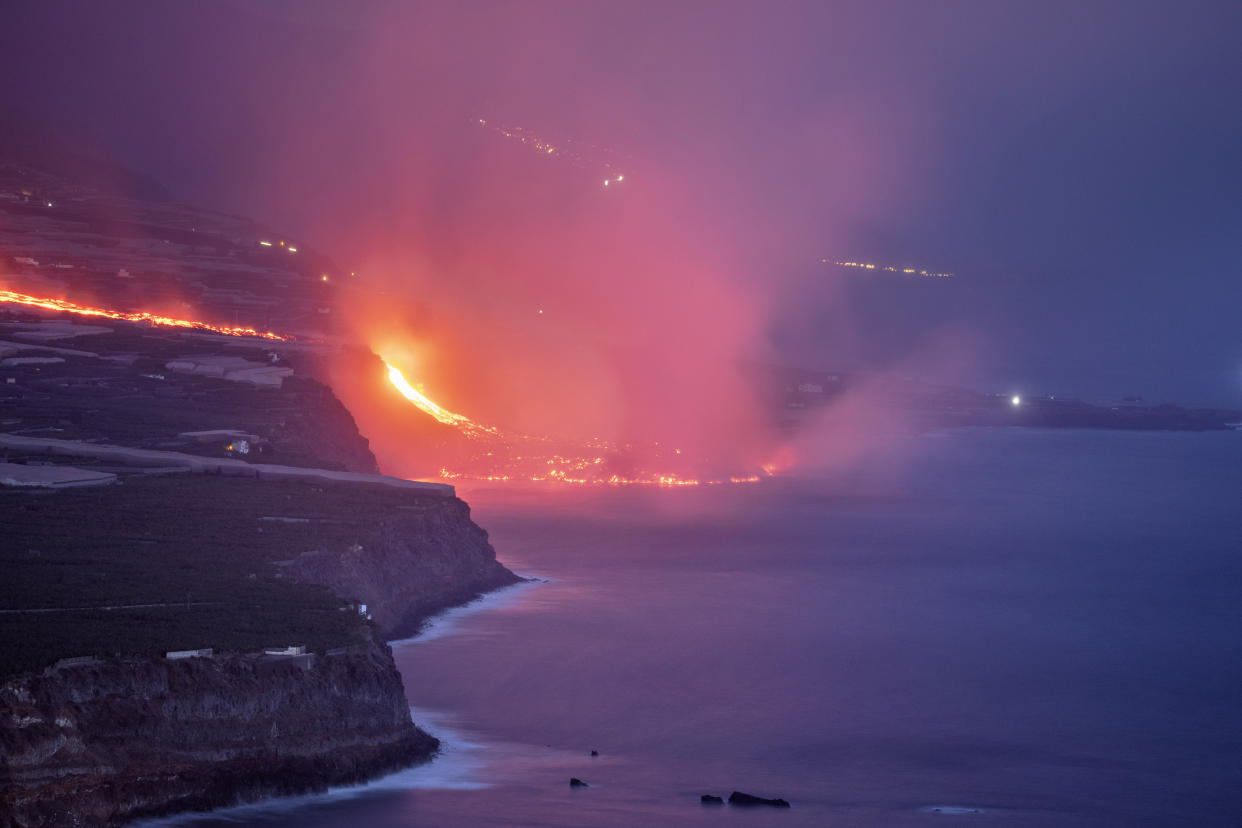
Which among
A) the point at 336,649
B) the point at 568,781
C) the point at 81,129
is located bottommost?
the point at 568,781

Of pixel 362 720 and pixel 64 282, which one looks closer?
pixel 362 720

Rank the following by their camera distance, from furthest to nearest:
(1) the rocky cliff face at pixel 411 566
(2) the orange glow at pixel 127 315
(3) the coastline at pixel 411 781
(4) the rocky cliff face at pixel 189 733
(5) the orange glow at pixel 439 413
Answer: (2) the orange glow at pixel 127 315 → (5) the orange glow at pixel 439 413 → (1) the rocky cliff face at pixel 411 566 → (3) the coastline at pixel 411 781 → (4) the rocky cliff face at pixel 189 733

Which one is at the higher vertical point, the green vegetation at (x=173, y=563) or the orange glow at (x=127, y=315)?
the orange glow at (x=127, y=315)

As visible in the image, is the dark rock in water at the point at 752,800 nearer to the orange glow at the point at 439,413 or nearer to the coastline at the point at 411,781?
the coastline at the point at 411,781

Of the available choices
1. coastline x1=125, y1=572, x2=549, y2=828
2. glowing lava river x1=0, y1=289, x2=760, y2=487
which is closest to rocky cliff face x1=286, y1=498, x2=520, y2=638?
coastline x1=125, y1=572, x2=549, y2=828

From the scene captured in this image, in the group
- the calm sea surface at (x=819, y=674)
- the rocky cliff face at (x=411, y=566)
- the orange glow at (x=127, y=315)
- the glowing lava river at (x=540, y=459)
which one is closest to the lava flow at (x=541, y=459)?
the glowing lava river at (x=540, y=459)

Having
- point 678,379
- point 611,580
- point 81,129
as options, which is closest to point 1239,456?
point 678,379

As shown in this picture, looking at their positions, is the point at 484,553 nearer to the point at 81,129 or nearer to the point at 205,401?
the point at 205,401
